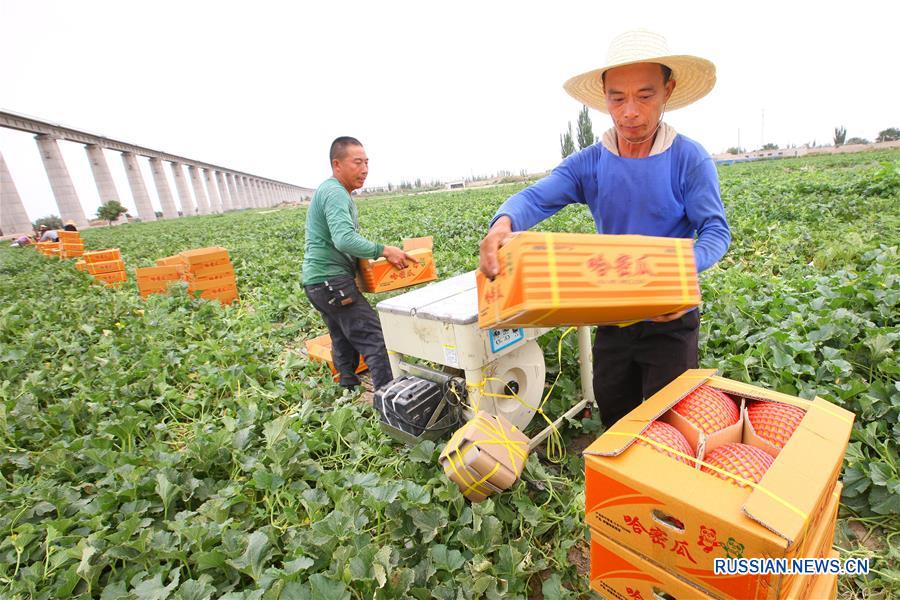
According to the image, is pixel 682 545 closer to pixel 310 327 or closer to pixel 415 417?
pixel 415 417

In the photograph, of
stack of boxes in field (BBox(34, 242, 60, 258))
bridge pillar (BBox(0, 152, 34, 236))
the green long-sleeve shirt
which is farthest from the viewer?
bridge pillar (BBox(0, 152, 34, 236))

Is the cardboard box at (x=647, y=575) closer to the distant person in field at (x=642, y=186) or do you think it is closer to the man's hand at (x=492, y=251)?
the distant person in field at (x=642, y=186)

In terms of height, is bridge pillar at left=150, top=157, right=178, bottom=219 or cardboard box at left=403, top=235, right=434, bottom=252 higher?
bridge pillar at left=150, top=157, right=178, bottom=219

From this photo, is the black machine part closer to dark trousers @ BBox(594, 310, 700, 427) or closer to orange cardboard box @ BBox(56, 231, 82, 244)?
dark trousers @ BBox(594, 310, 700, 427)

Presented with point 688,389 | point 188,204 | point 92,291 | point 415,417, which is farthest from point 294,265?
point 188,204

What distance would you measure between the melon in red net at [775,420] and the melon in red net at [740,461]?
0.07 m

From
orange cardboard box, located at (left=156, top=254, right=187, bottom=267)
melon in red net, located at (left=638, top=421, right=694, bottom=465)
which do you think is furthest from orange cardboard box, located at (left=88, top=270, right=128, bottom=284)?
melon in red net, located at (left=638, top=421, right=694, bottom=465)

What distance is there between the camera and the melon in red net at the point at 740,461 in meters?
1.18

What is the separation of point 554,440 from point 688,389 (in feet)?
4.34

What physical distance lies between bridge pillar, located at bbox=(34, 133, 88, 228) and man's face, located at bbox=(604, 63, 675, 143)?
48820 millimetres

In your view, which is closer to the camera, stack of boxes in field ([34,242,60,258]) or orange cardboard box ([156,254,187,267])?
orange cardboard box ([156,254,187,267])

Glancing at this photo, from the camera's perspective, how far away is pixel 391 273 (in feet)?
11.5

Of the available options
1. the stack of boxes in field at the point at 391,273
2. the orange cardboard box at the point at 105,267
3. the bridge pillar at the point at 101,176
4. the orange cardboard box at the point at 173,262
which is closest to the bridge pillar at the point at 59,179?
the bridge pillar at the point at 101,176

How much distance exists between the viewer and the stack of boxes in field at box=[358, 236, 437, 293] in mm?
3451
